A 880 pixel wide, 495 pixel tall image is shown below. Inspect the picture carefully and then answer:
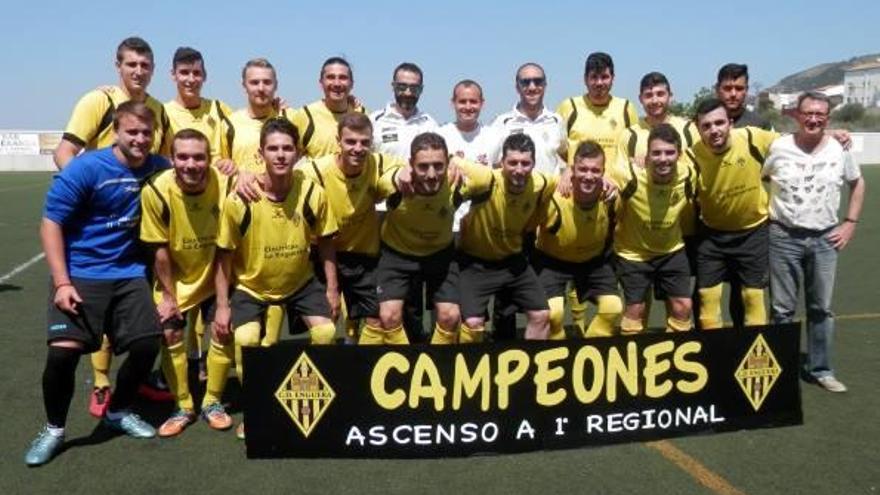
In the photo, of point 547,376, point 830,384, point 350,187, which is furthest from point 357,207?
point 830,384

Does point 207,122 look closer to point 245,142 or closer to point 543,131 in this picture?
point 245,142

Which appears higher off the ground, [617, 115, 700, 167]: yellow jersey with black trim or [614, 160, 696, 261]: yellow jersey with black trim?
[617, 115, 700, 167]: yellow jersey with black trim

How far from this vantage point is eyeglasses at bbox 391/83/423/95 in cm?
575

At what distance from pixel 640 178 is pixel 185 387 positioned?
3172 millimetres

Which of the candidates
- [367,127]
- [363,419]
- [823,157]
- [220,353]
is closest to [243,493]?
[363,419]

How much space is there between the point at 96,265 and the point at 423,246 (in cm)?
196

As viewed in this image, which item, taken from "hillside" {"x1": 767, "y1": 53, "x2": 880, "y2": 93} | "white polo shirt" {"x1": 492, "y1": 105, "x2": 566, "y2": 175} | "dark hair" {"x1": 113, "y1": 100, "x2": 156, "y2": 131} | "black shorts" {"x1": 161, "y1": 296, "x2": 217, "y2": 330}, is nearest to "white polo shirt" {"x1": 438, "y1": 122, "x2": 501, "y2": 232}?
"white polo shirt" {"x1": 492, "y1": 105, "x2": 566, "y2": 175}

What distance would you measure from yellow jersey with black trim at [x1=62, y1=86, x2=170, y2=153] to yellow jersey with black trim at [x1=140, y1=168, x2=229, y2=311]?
58 cm

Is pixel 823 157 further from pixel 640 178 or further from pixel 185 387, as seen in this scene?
pixel 185 387

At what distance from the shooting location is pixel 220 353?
4.66m

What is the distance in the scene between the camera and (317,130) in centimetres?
564

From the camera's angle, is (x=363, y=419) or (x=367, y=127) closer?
(x=363, y=419)

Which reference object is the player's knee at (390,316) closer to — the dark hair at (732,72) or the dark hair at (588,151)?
the dark hair at (588,151)

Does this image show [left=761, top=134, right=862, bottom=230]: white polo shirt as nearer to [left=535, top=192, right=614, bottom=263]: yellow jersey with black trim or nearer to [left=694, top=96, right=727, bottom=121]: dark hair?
[left=694, top=96, right=727, bottom=121]: dark hair
